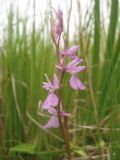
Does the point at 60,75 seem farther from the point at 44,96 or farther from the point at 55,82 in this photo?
the point at 44,96

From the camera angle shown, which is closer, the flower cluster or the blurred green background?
the flower cluster

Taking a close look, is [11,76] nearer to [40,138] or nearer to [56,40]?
[40,138]

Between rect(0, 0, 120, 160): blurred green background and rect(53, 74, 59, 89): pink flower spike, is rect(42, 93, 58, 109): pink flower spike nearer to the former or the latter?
rect(53, 74, 59, 89): pink flower spike

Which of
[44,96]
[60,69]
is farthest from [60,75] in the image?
[44,96]

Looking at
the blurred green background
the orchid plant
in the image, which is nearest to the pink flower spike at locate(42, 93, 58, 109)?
the orchid plant

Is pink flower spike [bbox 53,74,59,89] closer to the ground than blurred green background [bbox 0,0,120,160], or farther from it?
farther from it

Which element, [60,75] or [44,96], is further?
[44,96]

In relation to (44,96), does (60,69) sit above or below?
above

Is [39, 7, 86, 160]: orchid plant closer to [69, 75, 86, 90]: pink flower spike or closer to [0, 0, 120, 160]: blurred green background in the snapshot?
[69, 75, 86, 90]: pink flower spike

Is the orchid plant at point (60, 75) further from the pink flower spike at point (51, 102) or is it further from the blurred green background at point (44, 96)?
the blurred green background at point (44, 96)

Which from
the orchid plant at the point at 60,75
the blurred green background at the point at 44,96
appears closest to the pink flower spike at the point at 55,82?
the orchid plant at the point at 60,75
